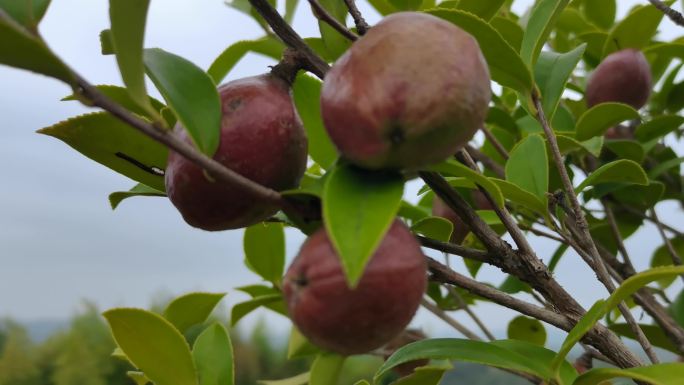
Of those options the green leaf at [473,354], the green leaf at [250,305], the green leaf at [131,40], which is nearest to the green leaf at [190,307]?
the green leaf at [250,305]

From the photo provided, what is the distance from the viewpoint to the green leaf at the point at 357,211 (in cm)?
36

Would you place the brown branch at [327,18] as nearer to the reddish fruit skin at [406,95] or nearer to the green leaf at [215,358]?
the reddish fruit skin at [406,95]

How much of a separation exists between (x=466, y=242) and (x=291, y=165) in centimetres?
73

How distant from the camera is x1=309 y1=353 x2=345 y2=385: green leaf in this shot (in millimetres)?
683

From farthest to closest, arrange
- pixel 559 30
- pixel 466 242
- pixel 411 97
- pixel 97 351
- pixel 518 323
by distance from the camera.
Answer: pixel 97 351
pixel 559 30
pixel 518 323
pixel 466 242
pixel 411 97

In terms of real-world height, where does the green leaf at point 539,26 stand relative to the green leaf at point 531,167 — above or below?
above

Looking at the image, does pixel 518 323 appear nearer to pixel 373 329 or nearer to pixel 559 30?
pixel 559 30

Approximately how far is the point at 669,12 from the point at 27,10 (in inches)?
30.9

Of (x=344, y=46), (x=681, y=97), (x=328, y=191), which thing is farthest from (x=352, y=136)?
(x=681, y=97)

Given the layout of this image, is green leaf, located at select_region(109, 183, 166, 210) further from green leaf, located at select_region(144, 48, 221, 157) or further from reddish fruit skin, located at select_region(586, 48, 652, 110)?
reddish fruit skin, located at select_region(586, 48, 652, 110)

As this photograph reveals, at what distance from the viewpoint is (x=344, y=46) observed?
0.66 metres

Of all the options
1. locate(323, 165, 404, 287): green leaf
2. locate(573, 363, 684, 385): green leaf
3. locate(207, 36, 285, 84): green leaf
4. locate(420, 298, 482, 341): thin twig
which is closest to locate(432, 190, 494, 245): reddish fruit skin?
locate(420, 298, 482, 341): thin twig

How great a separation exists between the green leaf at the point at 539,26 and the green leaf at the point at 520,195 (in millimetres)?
139

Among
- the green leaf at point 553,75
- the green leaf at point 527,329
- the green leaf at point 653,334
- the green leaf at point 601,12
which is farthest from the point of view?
the green leaf at point 601,12
